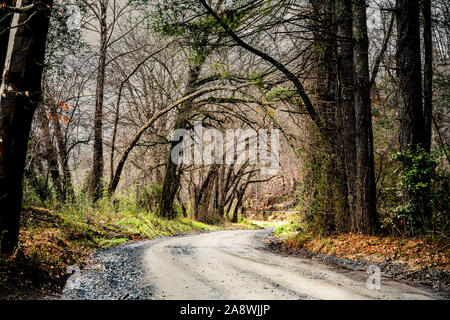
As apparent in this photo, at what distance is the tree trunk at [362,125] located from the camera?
794 cm

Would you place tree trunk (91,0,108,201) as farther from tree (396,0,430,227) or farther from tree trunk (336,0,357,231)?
tree (396,0,430,227)

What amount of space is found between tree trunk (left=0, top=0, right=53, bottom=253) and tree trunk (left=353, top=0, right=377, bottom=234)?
23.9ft

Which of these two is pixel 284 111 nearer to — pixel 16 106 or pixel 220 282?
pixel 220 282

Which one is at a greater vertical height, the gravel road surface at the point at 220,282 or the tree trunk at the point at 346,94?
the tree trunk at the point at 346,94

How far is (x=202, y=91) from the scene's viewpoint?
13.9 metres

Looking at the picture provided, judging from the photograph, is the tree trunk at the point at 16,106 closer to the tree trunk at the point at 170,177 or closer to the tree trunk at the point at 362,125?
the tree trunk at the point at 362,125

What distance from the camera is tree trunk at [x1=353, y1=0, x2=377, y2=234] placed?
26.1 feet

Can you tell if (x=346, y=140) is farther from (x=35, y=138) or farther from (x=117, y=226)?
(x=35, y=138)

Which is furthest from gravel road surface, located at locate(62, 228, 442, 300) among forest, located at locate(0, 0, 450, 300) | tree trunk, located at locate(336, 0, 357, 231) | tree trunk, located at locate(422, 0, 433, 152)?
tree trunk, located at locate(422, 0, 433, 152)

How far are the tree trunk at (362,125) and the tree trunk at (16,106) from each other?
727 cm

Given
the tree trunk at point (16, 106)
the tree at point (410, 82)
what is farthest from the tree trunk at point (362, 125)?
the tree trunk at point (16, 106)

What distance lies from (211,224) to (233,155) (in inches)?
208

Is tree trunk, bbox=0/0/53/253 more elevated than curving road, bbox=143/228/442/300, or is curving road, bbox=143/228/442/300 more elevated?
tree trunk, bbox=0/0/53/253
